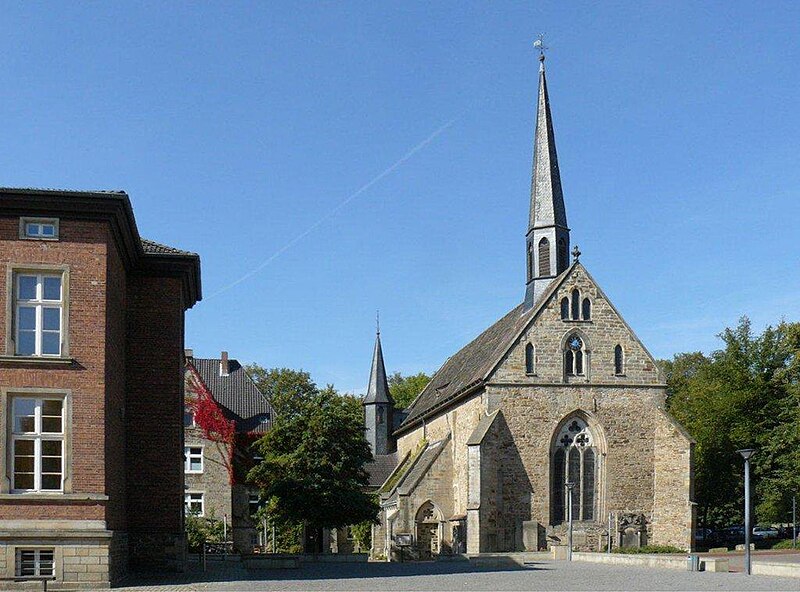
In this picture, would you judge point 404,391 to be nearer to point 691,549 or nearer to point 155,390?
point 691,549

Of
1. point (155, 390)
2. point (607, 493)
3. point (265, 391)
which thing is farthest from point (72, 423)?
point (265, 391)

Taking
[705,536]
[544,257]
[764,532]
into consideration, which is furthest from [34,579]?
[764,532]

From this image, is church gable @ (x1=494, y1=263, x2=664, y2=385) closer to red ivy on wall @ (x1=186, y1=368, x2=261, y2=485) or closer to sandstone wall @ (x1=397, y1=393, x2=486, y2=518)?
sandstone wall @ (x1=397, y1=393, x2=486, y2=518)

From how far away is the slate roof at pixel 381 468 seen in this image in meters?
61.8

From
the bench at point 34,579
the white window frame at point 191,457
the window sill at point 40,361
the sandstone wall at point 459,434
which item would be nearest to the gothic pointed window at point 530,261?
the sandstone wall at point 459,434

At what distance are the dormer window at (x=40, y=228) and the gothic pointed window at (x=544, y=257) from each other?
27257 mm

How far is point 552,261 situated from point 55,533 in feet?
94.8

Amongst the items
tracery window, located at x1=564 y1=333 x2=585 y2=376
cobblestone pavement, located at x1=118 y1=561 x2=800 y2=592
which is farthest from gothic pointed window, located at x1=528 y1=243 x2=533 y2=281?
cobblestone pavement, located at x1=118 y1=561 x2=800 y2=592

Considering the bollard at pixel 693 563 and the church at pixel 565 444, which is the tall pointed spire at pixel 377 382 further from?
the bollard at pixel 693 563

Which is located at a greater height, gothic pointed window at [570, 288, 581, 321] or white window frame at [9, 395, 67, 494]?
gothic pointed window at [570, 288, 581, 321]

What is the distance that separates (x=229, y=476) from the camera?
4922cm

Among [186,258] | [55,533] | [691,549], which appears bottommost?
[691,549]

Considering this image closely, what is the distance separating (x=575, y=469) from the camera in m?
42.0

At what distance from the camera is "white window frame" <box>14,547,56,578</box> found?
20125 millimetres
